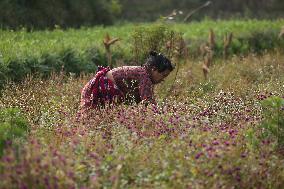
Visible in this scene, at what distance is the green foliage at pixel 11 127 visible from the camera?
4949mm

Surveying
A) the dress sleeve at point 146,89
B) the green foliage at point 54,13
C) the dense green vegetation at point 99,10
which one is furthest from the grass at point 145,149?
the green foliage at point 54,13

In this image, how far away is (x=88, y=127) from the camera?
19.8 feet

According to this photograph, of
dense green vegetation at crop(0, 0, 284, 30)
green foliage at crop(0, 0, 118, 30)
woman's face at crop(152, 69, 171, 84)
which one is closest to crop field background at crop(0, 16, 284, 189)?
woman's face at crop(152, 69, 171, 84)

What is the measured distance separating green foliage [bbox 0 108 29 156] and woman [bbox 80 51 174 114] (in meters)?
1.40

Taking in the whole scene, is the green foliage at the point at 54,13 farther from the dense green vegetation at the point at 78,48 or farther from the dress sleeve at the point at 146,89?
the dress sleeve at the point at 146,89

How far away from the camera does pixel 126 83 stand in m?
7.06

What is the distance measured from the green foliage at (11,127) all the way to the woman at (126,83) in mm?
1404

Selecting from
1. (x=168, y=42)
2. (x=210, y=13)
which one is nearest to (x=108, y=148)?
(x=168, y=42)

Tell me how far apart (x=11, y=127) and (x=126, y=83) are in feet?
7.01

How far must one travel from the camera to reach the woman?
6.93 m

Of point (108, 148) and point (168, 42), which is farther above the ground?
point (168, 42)

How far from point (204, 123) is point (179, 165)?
120 cm

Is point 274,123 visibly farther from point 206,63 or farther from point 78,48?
point 78,48

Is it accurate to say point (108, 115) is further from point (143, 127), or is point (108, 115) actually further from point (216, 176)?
point (216, 176)
